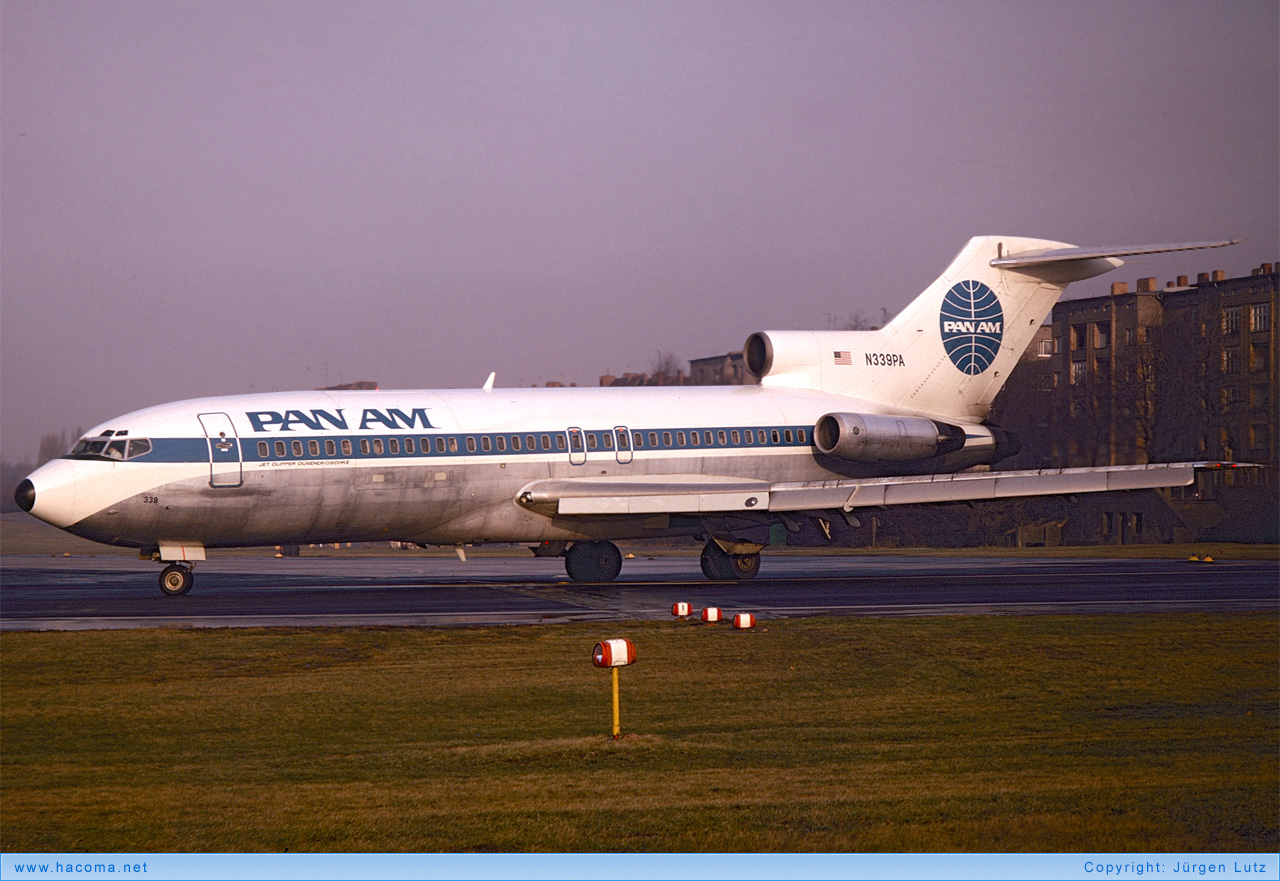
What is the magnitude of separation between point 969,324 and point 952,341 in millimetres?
780

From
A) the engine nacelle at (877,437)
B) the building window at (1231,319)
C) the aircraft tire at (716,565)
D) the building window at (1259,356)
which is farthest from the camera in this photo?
the building window at (1231,319)

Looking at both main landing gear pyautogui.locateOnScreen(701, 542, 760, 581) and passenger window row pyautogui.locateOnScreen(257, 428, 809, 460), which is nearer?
passenger window row pyautogui.locateOnScreen(257, 428, 809, 460)

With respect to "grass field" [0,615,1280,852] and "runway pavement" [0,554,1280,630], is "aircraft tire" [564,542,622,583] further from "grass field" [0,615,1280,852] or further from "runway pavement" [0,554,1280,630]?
"grass field" [0,615,1280,852]

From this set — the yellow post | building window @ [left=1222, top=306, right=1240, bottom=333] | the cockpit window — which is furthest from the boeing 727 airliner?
building window @ [left=1222, top=306, right=1240, bottom=333]

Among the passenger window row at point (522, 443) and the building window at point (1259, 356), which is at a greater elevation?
the building window at point (1259, 356)

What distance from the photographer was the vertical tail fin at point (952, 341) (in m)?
37.0

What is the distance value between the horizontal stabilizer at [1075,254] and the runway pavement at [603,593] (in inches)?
329

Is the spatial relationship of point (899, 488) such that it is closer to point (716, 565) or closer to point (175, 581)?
point (716, 565)

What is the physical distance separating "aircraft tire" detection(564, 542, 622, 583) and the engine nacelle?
21.4 feet

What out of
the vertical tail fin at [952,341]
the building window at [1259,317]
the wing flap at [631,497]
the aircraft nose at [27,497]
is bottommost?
the wing flap at [631,497]

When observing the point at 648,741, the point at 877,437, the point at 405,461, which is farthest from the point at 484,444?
the point at 648,741

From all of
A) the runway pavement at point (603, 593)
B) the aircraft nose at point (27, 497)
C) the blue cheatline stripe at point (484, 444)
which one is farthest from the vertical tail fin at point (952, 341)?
the aircraft nose at point (27, 497)

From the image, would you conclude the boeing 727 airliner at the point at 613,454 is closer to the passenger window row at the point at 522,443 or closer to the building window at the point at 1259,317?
the passenger window row at the point at 522,443

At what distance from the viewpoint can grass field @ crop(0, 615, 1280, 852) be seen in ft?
33.6
